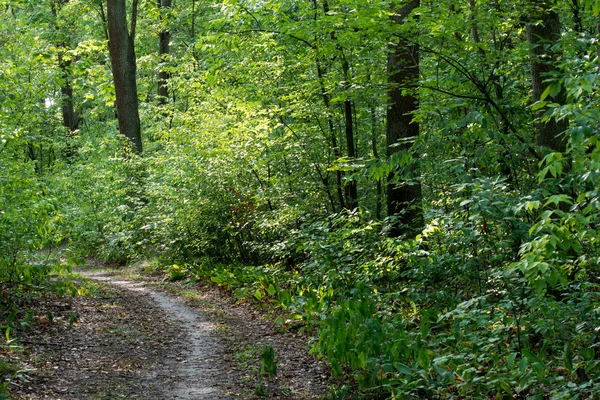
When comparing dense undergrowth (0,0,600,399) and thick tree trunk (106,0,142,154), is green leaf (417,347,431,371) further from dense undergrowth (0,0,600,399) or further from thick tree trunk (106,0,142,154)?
thick tree trunk (106,0,142,154)

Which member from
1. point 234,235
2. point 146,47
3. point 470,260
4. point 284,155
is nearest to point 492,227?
point 470,260

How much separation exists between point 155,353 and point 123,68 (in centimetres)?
1277

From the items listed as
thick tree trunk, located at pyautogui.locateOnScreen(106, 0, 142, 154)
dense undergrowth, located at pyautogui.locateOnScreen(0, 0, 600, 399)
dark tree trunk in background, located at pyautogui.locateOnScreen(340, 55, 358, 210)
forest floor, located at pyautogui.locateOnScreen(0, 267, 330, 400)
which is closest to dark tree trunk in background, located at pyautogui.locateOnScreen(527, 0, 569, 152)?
dense undergrowth, located at pyautogui.locateOnScreen(0, 0, 600, 399)

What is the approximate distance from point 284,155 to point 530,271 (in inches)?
317

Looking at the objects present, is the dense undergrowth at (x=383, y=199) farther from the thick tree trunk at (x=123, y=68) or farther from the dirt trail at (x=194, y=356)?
the thick tree trunk at (x=123, y=68)

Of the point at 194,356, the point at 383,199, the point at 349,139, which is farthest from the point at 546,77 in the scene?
the point at 194,356

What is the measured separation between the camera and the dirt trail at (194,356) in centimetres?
578

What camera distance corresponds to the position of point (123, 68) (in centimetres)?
1792

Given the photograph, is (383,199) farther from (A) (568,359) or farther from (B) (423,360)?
(A) (568,359)

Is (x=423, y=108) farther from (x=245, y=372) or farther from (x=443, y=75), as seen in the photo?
(x=245, y=372)

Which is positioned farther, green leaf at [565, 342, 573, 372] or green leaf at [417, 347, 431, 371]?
green leaf at [417, 347, 431, 371]

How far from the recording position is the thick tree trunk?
1767 cm

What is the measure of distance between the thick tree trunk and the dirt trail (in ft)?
27.6

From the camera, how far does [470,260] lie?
6324mm
